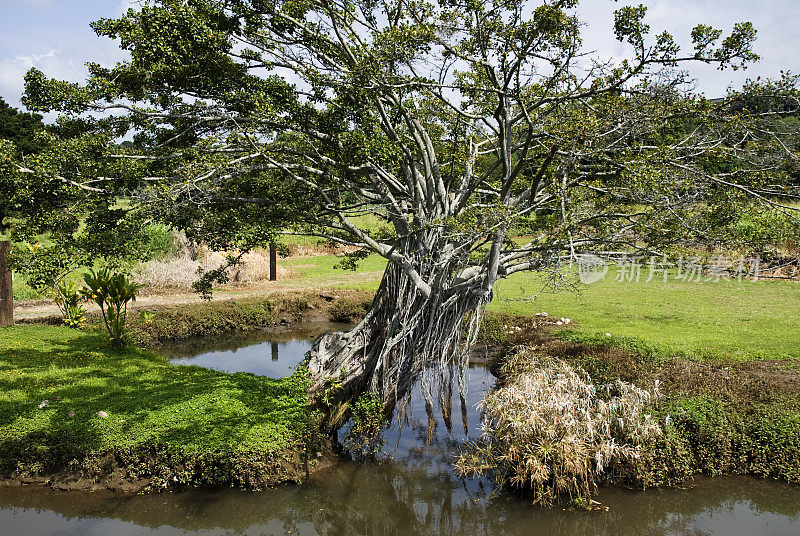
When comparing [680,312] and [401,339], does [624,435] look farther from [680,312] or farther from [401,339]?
[680,312]

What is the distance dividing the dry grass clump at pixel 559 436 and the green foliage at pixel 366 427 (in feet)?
4.60

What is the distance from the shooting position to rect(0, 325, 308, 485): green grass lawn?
7918 millimetres

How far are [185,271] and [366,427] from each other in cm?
1442

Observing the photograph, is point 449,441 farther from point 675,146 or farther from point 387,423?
point 675,146

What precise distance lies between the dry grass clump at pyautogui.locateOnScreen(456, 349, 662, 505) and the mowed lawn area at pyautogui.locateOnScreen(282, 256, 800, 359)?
5.97ft

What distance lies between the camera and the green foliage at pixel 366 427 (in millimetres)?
9148

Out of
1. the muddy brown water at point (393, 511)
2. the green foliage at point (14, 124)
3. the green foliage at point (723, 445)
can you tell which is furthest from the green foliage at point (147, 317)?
the green foliage at point (14, 124)

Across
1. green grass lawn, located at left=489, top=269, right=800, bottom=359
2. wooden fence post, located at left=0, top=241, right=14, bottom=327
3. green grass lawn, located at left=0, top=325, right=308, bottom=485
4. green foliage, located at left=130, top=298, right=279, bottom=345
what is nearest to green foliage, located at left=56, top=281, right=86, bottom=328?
wooden fence post, located at left=0, top=241, right=14, bottom=327

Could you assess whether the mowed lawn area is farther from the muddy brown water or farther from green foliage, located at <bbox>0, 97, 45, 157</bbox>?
green foliage, located at <bbox>0, 97, 45, 157</bbox>

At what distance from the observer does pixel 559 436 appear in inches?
304

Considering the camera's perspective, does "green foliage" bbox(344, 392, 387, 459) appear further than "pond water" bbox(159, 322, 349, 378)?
No

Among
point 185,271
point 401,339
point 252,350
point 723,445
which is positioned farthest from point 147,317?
point 723,445

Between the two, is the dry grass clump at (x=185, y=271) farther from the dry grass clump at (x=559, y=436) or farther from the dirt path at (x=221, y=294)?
the dry grass clump at (x=559, y=436)

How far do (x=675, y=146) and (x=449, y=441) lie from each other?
5923 millimetres
